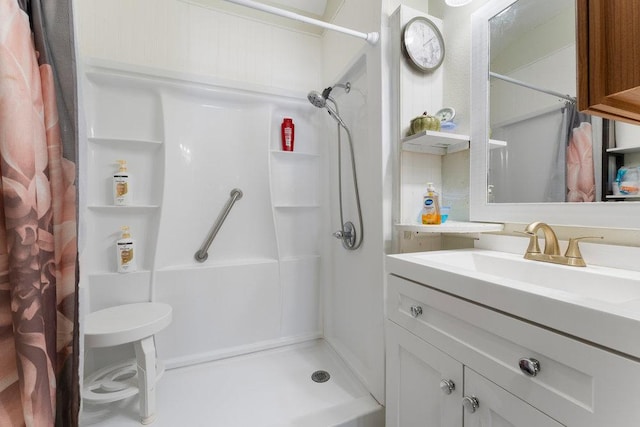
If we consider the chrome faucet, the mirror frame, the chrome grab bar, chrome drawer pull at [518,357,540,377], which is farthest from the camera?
the chrome grab bar

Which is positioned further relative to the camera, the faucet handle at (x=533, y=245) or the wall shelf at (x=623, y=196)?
the faucet handle at (x=533, y=245)

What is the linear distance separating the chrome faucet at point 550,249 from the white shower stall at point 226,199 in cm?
57

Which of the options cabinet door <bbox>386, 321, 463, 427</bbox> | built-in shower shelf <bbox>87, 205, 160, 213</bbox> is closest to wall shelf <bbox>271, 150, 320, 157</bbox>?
built-in shower shelf <bbox>87, 205, 160, 213</bbox>

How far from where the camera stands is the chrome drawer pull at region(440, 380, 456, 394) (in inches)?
29.4

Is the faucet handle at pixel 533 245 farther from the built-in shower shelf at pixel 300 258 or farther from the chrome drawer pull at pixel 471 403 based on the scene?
the built-in shower shelf at pixel 300 258

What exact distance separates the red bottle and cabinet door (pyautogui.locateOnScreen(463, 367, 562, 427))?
5.28ft

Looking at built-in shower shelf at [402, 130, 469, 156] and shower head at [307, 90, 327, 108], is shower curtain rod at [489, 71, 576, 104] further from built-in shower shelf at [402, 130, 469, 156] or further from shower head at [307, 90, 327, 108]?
shower head at [307, 90, 327, 108]

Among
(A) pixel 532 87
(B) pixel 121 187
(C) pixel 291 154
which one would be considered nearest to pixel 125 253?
(B) pixel 121 187

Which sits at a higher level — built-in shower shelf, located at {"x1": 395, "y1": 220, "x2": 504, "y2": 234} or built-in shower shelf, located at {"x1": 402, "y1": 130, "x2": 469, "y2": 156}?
built-in shower shelf, located at {"x1": 402, "y1": 130, "x2": 469, "y2": 156}

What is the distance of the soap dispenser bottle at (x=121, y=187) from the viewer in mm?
1501

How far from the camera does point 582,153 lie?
865mm

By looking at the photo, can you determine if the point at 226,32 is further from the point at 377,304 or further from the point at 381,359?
the point at 381,359

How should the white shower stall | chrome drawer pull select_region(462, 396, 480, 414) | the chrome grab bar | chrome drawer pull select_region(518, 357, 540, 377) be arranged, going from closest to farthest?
chrome drawer pull select_region(518, 357, 540, 377) → chrome drawer pull select_region(462, 396, 480, 414) → the white shower stall → the chrome grab bar

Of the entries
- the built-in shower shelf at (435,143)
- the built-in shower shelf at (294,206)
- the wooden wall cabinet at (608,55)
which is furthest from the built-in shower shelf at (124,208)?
the wooden wall cabinet at (608,55)
